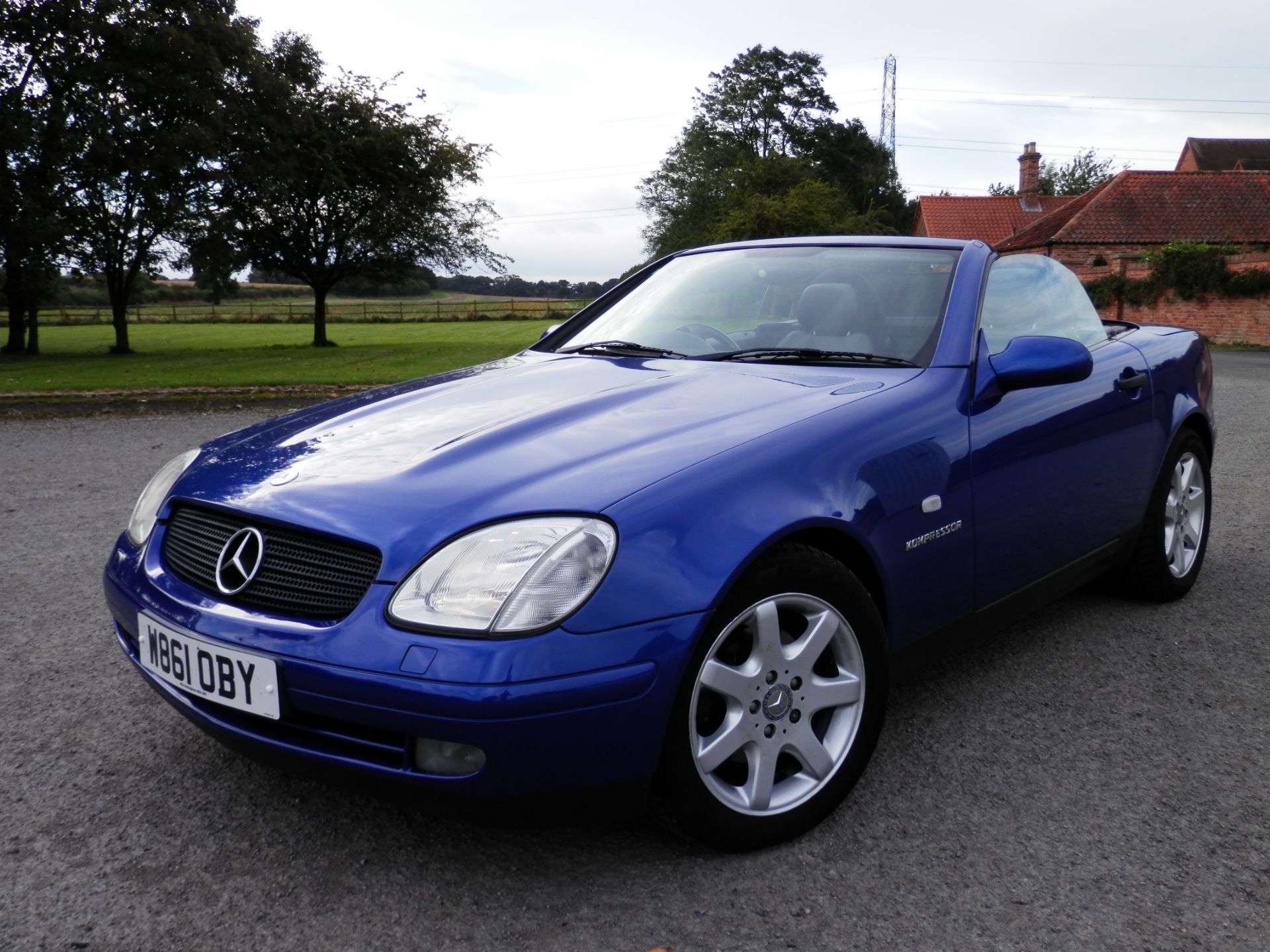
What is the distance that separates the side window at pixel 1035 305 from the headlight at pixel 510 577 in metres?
1.64

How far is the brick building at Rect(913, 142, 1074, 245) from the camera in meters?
50.7

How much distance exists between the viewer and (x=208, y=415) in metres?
11.2

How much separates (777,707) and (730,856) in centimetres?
34

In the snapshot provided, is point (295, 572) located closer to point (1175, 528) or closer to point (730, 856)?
point (730, 856)

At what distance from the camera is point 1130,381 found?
3.64m

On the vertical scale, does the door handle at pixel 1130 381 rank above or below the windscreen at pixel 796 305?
below

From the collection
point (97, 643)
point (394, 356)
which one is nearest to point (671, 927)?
point (97, 643)

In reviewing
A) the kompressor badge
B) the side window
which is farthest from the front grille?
the side window

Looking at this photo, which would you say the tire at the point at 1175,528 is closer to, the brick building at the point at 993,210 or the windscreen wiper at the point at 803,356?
the windscreen wiper at the point at 803,356

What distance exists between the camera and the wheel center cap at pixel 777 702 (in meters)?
2.30

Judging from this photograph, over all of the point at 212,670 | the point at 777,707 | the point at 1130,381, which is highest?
the point at 1130,381

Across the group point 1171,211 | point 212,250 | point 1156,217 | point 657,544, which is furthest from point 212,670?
point 1171,211

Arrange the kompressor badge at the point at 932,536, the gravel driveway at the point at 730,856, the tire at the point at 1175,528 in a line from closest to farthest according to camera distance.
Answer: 1. the gravel driveway at the point at 730,856
2. the kompressor badge at the point at 932,536
3. the tire at the point at 1175,528

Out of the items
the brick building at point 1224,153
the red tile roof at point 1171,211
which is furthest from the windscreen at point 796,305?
the brick building at point 1224,153
